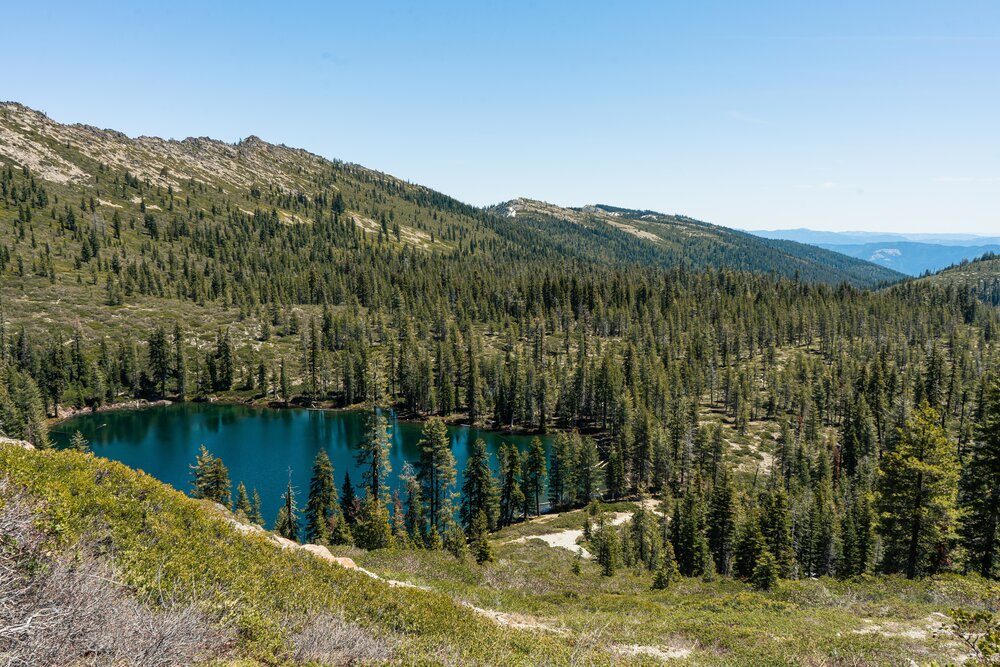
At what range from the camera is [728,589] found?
32938mm

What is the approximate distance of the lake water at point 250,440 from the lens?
296ft

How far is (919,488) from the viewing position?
112 feet

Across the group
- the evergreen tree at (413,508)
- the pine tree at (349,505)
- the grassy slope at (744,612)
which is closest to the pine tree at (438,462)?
the evergreen tree at (413,508)

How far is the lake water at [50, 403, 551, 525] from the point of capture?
90.1 metres

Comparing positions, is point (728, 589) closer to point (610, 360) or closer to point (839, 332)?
point (610, 360)

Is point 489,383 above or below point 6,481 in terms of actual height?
below

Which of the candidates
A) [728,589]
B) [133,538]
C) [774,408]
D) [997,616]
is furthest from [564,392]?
[133,538]

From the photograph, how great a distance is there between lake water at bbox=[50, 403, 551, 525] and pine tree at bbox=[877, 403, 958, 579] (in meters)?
71.2

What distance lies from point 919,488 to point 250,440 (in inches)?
4490

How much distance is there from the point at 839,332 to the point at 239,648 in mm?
211099

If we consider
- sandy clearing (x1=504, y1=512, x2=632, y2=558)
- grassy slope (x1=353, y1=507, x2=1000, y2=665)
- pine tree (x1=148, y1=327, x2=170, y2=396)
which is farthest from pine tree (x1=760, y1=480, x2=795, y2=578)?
pine tree (x1=148, y1=327, x2=170, y2=396)

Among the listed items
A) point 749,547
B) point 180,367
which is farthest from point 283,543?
point 180,367

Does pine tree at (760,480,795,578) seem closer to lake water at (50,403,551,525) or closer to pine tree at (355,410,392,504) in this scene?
pine tree at (355,410,392,504)

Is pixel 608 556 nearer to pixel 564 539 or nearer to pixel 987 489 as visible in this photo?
pixel 564 539
